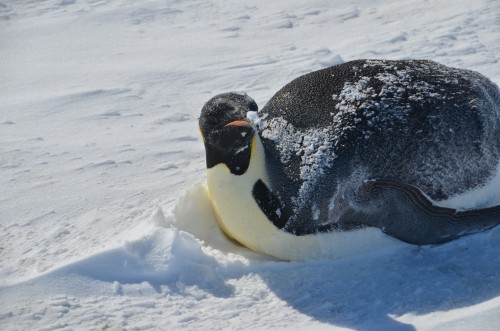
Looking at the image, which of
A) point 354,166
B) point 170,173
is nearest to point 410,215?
point 354,166

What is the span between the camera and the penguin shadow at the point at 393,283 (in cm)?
254

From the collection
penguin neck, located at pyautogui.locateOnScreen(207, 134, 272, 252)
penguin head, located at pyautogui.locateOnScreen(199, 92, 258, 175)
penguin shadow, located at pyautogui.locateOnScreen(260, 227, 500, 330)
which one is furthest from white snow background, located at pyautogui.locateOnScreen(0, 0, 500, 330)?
penguin head, located at pyautogui.locateOnScreen(199, 92, 258, 175)

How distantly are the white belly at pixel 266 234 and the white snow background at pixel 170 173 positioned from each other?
0.21 feet

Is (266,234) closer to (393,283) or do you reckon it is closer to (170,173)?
(393,283)

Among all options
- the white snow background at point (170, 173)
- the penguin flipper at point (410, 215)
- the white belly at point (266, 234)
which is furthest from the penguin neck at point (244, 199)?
the penguin flipper at point (410, 215)

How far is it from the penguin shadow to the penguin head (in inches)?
20.1

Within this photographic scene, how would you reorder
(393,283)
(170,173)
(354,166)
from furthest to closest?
(170,173)
(354,166)
(393,283)

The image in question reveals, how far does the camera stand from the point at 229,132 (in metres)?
2.99

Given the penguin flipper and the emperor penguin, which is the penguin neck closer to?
the emperor penguin

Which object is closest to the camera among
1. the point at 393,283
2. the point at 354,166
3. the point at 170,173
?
the point at 393,283

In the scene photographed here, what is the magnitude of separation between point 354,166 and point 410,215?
0.33m

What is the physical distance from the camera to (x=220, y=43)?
646 cm

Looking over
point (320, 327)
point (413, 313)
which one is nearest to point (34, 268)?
point (320, 327)

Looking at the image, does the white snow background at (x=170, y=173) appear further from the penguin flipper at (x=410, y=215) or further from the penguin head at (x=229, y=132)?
the penguin head at (x=229, y=132)
